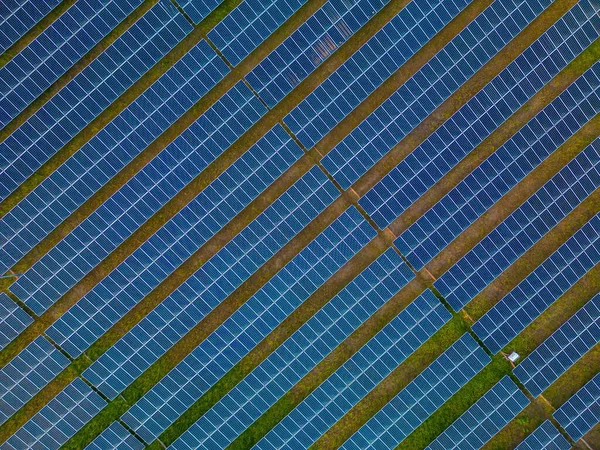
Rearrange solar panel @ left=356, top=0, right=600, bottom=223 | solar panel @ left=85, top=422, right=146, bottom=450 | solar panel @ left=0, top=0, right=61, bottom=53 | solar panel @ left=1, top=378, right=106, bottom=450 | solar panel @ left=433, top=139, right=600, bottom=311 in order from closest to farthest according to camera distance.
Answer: solar panel @ left=0, top=0, right=61, bottom=53
solar panel @ left=1, top=378, right=106, bottom=450
solar panel @ left=85, top=422, right=146, bottom=450
solar panel @ left=356, top=0, right=600, bottom=223
solar panel @ left=433, top=139, right=600, bottom=311

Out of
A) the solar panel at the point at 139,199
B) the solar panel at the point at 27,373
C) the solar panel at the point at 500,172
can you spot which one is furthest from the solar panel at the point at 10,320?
the solar panel at the point at 500,172

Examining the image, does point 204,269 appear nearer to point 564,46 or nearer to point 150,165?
point 150,165

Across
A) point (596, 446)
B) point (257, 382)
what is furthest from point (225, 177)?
point (596, 446)

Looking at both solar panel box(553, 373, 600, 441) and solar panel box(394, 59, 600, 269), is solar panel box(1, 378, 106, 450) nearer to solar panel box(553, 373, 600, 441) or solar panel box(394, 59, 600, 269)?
solar panel box(394, 59, 600, 269)

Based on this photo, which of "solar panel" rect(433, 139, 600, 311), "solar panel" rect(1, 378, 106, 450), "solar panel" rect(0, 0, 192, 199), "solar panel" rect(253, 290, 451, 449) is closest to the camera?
"solar panel" rect(0, 0, 192, 199)

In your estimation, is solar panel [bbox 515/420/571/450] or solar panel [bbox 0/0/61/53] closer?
solar panel [bbox 0/0/61/53]

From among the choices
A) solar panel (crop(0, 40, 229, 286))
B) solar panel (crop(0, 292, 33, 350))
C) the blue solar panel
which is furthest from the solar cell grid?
the blue solar panel

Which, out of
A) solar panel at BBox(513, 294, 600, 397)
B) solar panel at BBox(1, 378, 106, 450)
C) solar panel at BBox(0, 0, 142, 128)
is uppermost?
solar panel at BBox(0, 0, 142, 128)
